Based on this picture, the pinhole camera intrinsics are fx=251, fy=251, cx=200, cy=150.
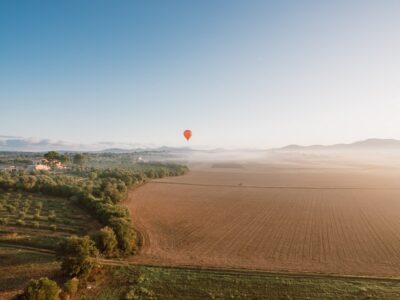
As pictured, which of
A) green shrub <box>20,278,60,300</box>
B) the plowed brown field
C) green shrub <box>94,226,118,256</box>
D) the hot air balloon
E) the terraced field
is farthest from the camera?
the hot air balloon

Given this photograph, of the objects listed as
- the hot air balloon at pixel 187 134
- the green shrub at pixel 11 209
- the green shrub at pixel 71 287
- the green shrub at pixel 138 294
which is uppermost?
the hot air balloon at pixel 187 134

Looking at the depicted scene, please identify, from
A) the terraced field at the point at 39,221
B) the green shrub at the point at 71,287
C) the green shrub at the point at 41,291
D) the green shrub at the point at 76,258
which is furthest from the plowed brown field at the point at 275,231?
the green shrub at the point at 41,291

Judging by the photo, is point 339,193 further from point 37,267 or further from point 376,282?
point 37,267

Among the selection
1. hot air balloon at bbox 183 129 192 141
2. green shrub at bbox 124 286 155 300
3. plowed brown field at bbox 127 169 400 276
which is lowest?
plowed brown field at bbox 127 169 400 276

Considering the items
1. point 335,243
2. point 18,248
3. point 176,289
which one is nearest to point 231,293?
point 176,289

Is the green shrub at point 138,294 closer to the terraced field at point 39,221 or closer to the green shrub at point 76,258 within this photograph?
the green shrub at point 76,258

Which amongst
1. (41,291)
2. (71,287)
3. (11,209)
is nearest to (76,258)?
(71,287)

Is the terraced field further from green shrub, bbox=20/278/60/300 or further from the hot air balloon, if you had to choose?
the hot air balloon

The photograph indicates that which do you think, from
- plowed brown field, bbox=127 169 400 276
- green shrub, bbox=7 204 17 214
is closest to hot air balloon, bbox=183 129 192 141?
plowed brown field, bbox=127 169 400 276

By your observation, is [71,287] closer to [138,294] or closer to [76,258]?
[76,258]
